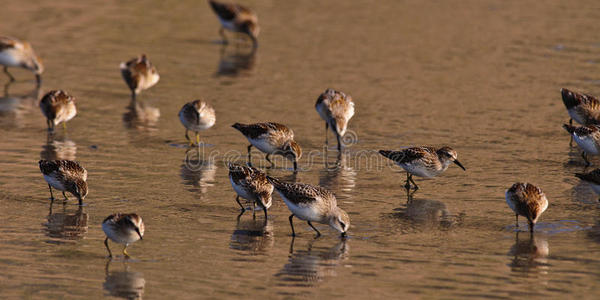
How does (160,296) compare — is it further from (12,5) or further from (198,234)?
(12,5)

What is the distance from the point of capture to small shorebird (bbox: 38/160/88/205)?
16.0 m

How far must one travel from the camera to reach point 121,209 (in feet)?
52.9

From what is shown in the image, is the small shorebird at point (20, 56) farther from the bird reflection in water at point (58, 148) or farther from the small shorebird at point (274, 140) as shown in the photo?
the small shorebird at point (274, 140)

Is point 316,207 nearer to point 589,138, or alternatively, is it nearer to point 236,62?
point 589,138

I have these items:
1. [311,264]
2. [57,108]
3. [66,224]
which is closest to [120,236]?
[66,224]

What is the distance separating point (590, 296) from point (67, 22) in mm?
27702

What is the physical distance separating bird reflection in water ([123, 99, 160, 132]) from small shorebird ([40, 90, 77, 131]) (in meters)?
1.47

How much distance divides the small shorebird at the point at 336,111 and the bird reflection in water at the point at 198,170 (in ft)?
9.62

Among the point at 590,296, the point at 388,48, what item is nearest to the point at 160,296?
the point at 590,296

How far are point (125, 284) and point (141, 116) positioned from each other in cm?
1188

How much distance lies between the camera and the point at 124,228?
1315 centimetres

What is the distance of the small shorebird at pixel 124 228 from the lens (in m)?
13.1

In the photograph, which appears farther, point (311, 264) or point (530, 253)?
point (530, 253)

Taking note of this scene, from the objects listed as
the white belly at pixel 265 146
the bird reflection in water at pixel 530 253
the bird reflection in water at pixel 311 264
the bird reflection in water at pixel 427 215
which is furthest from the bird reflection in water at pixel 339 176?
the bird reflection in water at pixel 530 253
